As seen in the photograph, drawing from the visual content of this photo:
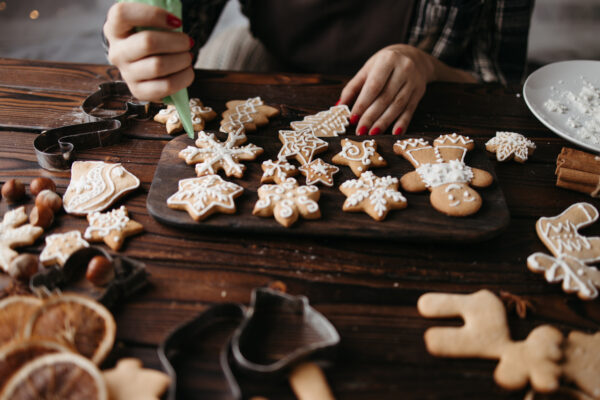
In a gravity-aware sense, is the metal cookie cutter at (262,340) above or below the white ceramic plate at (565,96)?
below

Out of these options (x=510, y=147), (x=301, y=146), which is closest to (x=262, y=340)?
(x=301, y=146)

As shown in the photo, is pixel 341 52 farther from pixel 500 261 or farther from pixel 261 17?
pixel 500 261

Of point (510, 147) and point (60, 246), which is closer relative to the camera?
point (60, 246)

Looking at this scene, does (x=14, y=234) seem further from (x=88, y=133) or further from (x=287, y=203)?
(x=287, y=203)

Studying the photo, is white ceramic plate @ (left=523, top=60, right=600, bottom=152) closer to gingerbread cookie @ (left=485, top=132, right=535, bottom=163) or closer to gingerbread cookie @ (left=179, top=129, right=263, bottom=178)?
gingerbread cookie @ (left=485, top=132, right=535, bottom=163)

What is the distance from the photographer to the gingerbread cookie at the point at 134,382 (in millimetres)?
693

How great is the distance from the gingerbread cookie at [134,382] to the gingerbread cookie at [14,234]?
357 millimetres

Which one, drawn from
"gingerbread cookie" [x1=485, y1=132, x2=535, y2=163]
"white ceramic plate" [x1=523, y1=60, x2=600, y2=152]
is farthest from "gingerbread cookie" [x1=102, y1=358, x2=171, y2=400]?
"white ceramic plate" [x1=523, y1=60, x2=600, y2=152]

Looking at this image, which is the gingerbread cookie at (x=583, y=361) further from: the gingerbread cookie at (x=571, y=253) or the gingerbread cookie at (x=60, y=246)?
the gingerbread cookie at (x=60, y=246)

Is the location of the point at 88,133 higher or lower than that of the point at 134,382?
higher

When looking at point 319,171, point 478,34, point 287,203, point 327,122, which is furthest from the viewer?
point 478,34

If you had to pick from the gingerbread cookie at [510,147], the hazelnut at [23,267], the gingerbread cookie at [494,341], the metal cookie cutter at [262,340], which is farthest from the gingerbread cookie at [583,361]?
the hazelnut at [23,267]

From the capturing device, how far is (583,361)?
77 cm

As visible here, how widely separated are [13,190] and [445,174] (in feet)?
3.43
